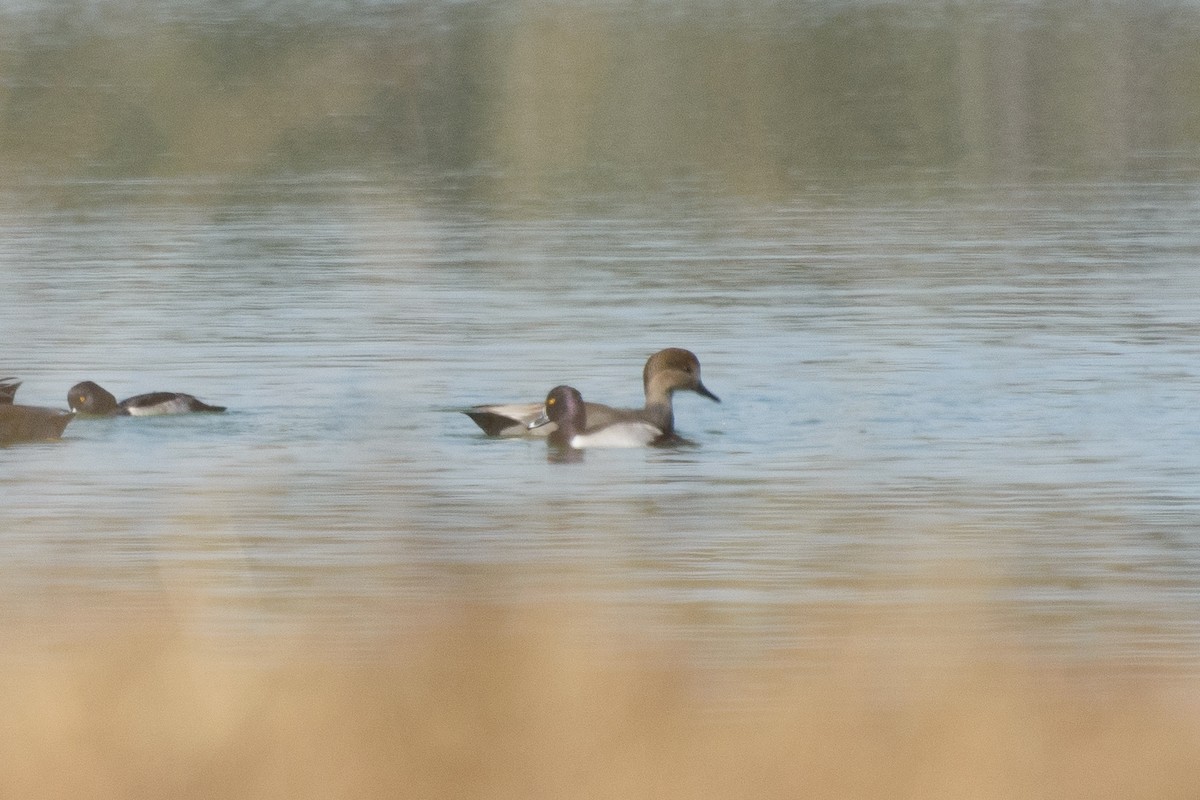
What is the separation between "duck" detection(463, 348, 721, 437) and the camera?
1304 cm

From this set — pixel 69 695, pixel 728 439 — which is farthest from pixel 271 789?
pixel 728 439

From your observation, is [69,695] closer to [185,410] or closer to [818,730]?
[818,730]

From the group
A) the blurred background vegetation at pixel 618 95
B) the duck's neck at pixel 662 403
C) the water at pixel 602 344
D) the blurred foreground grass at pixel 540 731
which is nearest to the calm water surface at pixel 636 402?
the water at pixel 602 344

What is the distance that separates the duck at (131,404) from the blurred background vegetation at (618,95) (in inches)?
267

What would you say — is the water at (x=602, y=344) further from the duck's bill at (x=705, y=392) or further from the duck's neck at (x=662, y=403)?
the duck's neck at (x=662, y=403)

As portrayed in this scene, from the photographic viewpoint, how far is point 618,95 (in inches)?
1422

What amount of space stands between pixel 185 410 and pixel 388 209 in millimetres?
9942

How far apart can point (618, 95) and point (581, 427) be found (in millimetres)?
23519

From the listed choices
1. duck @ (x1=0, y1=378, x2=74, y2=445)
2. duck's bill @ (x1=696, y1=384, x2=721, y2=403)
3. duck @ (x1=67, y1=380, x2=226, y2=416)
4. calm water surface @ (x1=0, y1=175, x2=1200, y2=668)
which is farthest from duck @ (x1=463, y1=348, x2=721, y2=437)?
duck @ (x1=0, y1=378, x2=74, y2=445)

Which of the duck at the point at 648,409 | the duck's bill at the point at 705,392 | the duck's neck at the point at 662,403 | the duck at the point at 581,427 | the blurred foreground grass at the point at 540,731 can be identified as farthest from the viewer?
the duck's bill at the point at 705,392

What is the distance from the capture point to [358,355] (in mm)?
15773

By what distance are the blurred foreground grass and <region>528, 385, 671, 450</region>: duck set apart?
6.08 meters

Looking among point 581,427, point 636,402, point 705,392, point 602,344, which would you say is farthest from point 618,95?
point 581,427

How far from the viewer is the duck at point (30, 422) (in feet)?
42.8
